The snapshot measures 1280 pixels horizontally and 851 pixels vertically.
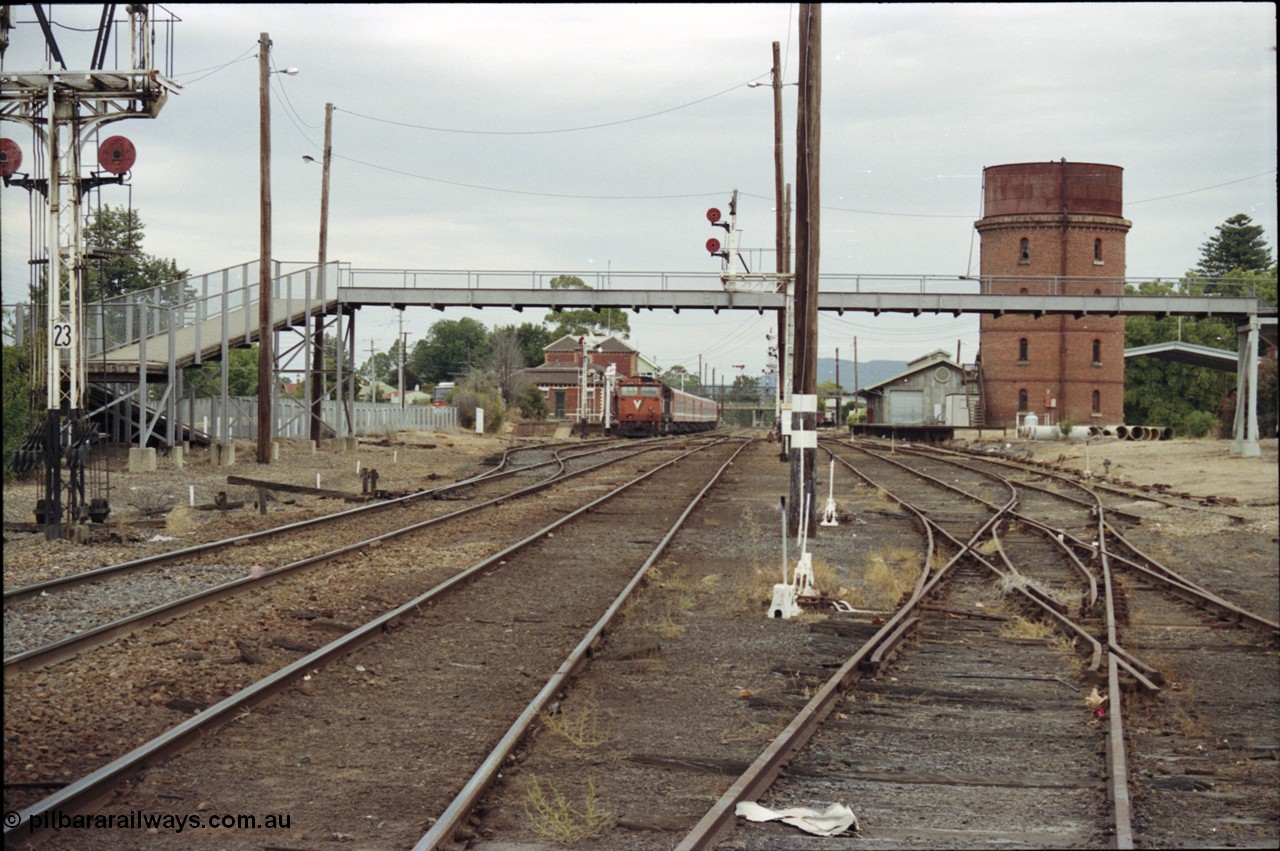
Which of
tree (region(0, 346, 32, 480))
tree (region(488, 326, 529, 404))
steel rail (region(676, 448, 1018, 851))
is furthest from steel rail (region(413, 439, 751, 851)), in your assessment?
tree (region(488, 326, 529, 404))

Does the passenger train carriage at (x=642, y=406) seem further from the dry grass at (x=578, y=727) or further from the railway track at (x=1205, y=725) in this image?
the dry grass at (x=578, y=727)

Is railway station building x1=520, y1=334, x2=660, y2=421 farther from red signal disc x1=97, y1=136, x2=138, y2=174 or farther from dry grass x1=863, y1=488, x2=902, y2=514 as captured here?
red signal disc x1=97, y1=136, x2=138, y2=174

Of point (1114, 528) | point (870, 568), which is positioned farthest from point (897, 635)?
point (1114, 528)

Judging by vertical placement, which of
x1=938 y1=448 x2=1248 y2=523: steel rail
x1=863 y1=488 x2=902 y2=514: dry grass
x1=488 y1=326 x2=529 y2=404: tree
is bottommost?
x1=863 y1=488 x2=902 y2=514: dry grass

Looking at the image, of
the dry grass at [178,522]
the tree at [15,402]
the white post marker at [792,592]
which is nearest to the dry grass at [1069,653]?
the white post marker at [792,592]

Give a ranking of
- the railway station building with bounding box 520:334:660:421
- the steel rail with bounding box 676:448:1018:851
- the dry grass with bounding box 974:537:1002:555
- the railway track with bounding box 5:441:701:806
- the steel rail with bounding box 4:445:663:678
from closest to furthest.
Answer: the steel rail with bounding box 676:448:1018:851 → the railway track with bounding box 5:441:701:806 → the steel rail with bounding box 4:445:663:678 → the dry grass with bounding box 974:537:1002:555 → the railway station building with bounding box 520:334:660:421

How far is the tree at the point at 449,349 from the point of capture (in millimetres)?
146250

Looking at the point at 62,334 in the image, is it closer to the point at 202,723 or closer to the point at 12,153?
the point at 12,153

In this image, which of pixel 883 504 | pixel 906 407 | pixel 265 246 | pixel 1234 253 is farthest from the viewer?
pixel 906 407

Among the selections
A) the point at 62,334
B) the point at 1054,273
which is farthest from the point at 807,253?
the point at 1054,273

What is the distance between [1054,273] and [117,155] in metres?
55.2

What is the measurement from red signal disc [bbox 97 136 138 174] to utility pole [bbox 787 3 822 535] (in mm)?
9213

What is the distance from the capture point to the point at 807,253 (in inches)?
694

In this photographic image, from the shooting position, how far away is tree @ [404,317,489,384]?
14625 cm
